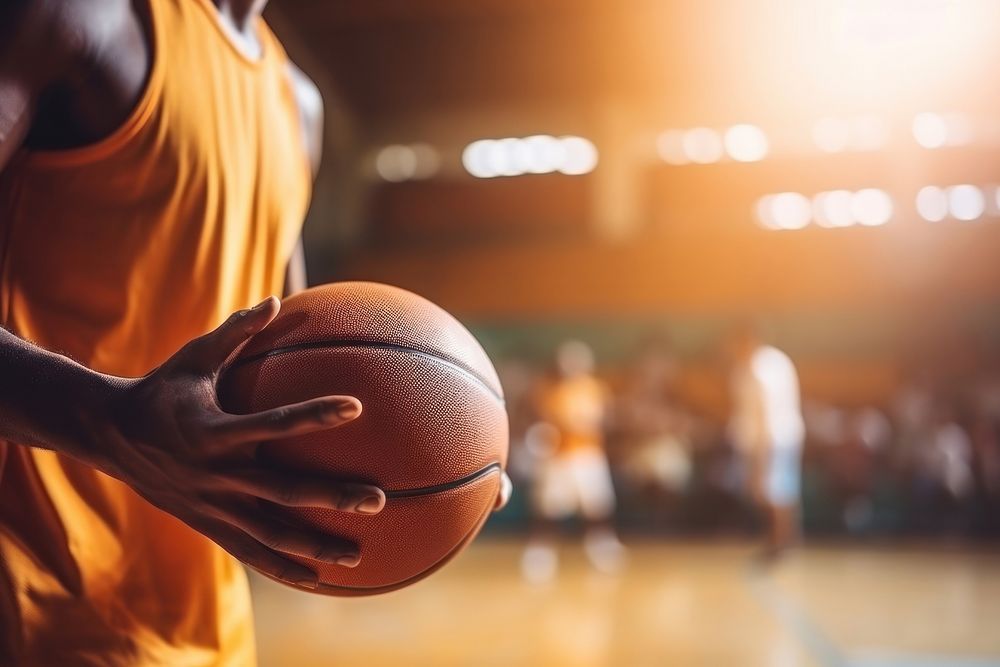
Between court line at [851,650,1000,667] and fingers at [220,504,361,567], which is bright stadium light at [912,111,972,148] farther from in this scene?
fingers at [220,504,361,567]

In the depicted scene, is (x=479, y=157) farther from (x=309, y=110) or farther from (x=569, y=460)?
(x=309, y=110)

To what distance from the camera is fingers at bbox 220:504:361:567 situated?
0.57 m

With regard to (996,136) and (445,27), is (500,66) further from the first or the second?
(996,136)

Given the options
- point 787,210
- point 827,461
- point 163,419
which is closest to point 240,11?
point 163,419

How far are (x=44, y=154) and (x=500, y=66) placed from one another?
7.75 m

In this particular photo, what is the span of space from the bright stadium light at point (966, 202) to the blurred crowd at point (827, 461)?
1.63 meters

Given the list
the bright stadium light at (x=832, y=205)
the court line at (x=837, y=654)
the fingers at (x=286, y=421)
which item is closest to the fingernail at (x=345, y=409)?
the fingers at (x=286, y=421)

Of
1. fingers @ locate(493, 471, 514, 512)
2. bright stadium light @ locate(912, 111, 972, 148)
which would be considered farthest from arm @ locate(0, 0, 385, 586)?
bright stadium light @ locate(912, 111, 972, 148)

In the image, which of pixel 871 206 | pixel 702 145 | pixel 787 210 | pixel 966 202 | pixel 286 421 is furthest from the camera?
pixel 702 145

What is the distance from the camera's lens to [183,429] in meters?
0.54

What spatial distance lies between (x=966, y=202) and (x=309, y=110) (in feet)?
26.3

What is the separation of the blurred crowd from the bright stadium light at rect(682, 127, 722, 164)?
91.7 inches

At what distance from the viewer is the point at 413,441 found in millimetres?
716

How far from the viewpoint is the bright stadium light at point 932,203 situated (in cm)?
763
